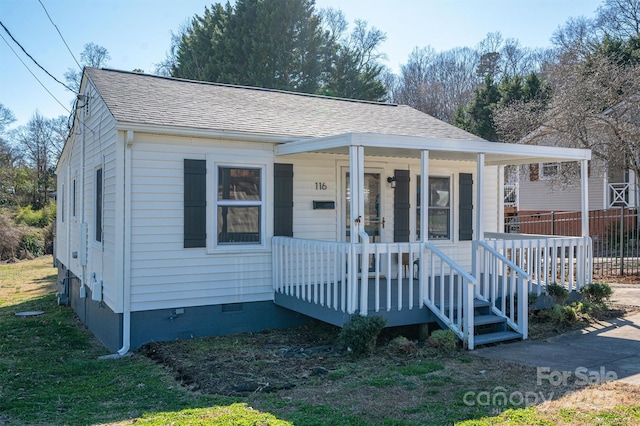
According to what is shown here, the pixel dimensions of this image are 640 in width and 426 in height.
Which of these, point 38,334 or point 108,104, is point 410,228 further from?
point 38,334

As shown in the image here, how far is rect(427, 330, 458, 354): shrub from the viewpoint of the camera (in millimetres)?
6605

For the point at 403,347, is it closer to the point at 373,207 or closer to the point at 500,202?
the point at 373,207

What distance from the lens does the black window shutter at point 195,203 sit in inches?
310

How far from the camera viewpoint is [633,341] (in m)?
7.03

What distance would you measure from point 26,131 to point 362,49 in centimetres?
2229

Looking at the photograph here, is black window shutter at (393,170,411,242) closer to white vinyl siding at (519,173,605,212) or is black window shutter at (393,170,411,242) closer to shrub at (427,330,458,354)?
shrub at (427,330,458,354)

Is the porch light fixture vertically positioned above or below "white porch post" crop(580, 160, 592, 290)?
above

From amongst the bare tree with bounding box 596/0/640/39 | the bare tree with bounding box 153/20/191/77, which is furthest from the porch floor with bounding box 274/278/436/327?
the bare tree with bounding box 153/20/191/77

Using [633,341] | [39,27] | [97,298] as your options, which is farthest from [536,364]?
[39,27]

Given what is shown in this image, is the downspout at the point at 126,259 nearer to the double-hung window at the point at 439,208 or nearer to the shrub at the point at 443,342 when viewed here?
the shrub at the point at 443,342

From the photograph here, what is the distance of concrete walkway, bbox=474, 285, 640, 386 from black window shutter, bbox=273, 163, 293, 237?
3402 millimetres

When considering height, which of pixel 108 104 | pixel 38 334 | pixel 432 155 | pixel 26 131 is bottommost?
pixel 38 334

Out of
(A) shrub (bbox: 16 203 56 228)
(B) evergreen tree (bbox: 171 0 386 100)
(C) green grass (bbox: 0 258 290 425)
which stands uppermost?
(B) evergreen tree (bbox: 171 0 386 100)

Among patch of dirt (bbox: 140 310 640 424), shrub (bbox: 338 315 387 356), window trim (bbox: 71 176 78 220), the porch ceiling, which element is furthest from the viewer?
window trim (bbox: 71 176 78 220)
